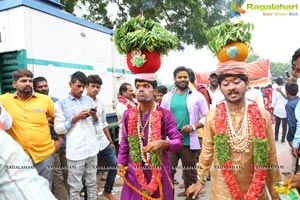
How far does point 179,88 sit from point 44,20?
2.26 m

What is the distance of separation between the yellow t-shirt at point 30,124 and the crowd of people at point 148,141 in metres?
0.01

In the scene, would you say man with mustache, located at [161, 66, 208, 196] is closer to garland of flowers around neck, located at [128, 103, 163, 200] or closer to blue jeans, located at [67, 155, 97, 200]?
blue jeans, located at [67, 155, 97, 200]

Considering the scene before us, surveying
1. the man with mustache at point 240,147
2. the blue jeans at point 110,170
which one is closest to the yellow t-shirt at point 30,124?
the blue jeans at point 110,170

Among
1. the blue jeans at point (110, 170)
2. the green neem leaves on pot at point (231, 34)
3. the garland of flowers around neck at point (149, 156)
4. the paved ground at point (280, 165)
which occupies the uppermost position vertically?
the green neem leaves on pot at point (231, 34)

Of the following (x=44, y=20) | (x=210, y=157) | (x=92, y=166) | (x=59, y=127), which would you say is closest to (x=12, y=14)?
(x=44, y=20)

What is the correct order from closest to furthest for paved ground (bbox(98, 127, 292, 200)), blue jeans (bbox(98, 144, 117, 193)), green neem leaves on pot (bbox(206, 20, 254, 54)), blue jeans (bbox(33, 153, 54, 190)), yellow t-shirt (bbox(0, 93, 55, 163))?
1. green neem leaves on pot (bbox(206, 20, 254, 54))
2. yellow t-shirt (bbox(0, 93, 55, 163))
3. blue jeans (bbox(33, 153, 54, 190))
4. blue jeans (bbox(98, 144, 117, 193))
5. paved ground (bbox(98, 127, 292, 200))

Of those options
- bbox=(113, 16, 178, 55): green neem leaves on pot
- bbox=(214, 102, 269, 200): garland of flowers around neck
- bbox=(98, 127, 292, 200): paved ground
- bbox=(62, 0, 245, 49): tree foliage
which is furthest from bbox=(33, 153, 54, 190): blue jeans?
bbox=(62, 0, 245, 49): tree foliage

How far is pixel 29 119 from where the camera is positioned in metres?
3.40

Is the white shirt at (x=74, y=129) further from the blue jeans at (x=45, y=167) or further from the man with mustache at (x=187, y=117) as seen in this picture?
the man with mustache at (x=187, y=117)

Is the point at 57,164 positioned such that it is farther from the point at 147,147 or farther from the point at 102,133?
the point at 147,147

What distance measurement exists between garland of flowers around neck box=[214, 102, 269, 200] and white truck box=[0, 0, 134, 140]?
2844 mm

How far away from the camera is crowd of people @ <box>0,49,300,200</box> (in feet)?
7.86

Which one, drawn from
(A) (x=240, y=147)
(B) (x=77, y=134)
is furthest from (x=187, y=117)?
(A) (x=240, y=147)

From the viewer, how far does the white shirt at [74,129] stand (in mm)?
3721
